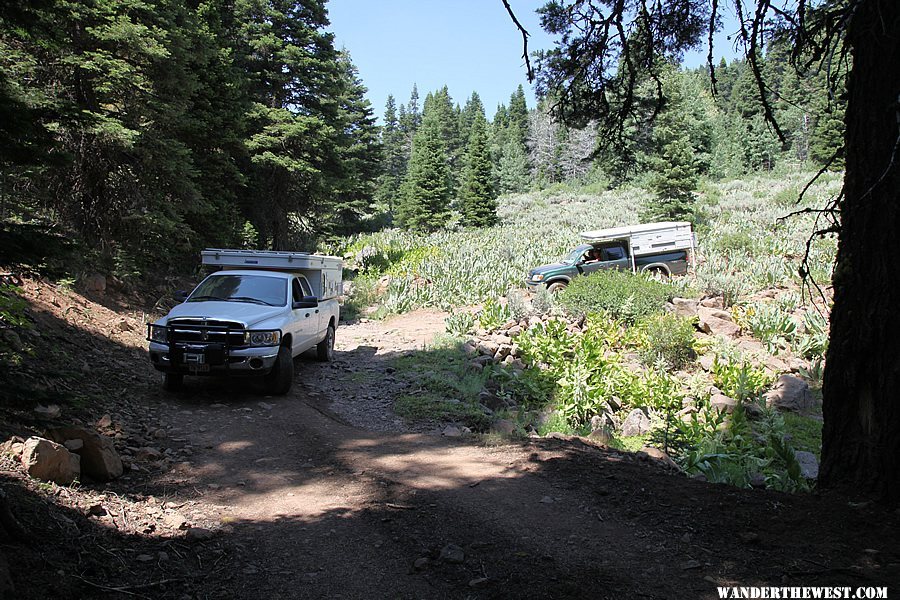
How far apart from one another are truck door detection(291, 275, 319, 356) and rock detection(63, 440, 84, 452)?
14.5 ft

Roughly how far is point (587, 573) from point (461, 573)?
78 cm

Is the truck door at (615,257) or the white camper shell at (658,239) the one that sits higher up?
the white camper shell at (658,239)

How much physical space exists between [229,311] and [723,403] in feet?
26.8

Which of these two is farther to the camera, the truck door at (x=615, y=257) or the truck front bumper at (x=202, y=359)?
the truck door at (x=615, y=257)

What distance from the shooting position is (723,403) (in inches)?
392

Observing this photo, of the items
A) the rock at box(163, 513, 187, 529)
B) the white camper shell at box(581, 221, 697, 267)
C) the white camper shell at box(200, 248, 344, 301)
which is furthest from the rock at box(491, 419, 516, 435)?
the white camper shell at box(581, 221, 697, 267)

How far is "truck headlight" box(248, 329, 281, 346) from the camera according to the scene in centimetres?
844

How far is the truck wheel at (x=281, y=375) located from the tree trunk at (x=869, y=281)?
7053 millimetres

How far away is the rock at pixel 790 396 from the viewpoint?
34.4ft

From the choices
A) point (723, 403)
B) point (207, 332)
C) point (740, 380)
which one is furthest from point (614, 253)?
point (207, 332)

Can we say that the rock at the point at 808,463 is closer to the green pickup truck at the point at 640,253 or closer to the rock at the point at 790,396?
the rock at the point at 790,396

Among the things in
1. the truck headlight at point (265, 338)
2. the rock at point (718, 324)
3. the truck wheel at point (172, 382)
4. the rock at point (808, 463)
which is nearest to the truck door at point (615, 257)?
the rock at point (718, 324)

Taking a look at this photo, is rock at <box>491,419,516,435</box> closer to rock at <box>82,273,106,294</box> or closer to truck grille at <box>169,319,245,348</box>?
truck grille at <box>169,319,245,348</box>

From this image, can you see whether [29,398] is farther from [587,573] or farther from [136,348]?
[136,348]
